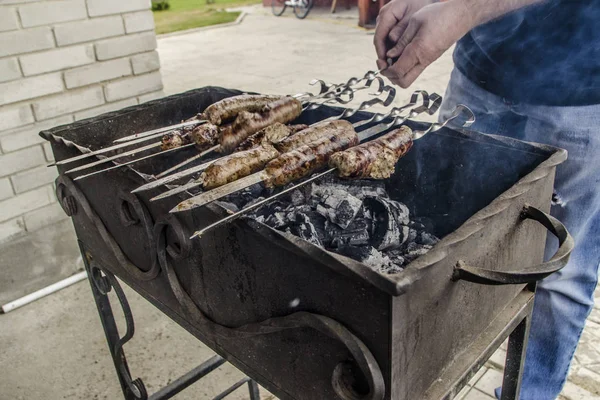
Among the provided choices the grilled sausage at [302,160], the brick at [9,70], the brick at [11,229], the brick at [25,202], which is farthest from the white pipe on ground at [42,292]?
the grilled sausage at [302,160]

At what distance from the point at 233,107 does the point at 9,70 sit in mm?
1729

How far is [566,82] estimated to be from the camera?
2.13m

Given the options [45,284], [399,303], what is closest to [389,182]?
[399,303]

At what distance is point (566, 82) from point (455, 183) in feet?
2.23

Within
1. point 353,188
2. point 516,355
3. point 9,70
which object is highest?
point 9,70

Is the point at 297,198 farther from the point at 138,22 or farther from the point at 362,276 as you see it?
the point at 138,22

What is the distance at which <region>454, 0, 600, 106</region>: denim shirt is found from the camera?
6.66 feet

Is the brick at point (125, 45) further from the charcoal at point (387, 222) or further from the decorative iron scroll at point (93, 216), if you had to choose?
the charcoal at point (387, 222)

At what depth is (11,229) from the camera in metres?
3.47

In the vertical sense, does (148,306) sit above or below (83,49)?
below

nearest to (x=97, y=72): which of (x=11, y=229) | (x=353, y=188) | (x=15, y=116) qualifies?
(x=15, y=116)

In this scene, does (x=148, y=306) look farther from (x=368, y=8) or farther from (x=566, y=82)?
(x=368, y=8)

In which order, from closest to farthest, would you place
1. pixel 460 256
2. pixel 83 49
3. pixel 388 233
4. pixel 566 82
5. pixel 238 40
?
pixel 460 256 → pixel 388 233 → pixel 566 82 → pixel 83 49 → pixel 238 40

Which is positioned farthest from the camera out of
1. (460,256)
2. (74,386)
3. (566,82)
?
(74,386)
